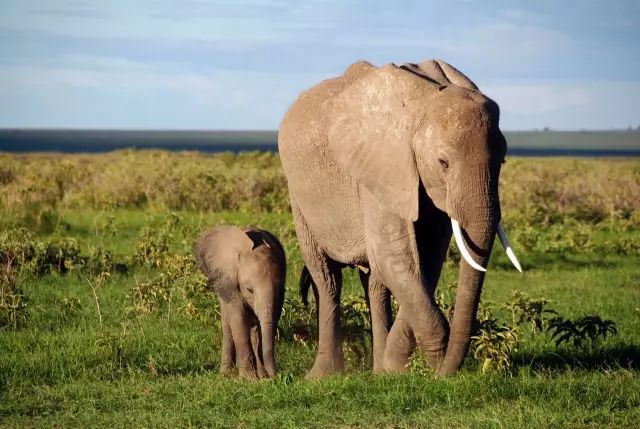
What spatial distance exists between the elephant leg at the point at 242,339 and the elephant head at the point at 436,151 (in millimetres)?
1607

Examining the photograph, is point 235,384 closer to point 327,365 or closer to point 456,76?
point 327,365

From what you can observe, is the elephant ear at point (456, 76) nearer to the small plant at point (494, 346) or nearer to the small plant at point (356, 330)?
the small plant at point (494, 346)

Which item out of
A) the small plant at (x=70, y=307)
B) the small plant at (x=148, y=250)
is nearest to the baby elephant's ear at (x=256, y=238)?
the small plant at (x=70, y=307)

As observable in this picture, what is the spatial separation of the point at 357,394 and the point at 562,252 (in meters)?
10.8

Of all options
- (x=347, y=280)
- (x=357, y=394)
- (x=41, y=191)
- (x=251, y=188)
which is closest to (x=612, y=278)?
(x=347, y=280)

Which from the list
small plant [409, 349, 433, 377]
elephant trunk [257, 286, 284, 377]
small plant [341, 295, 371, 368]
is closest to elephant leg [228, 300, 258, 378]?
elephant trunk [257, 286, 284, 377]

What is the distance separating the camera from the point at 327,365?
9.26 meters

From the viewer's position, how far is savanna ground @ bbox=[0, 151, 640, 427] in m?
7.49

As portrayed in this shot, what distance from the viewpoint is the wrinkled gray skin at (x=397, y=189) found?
734cm

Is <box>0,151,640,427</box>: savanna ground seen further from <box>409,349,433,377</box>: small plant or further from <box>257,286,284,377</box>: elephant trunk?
<box>257,286,284,377</box>: elephant trunk

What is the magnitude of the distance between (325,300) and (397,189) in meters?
1.92

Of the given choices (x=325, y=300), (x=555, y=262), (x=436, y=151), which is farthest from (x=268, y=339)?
(x=555, y=262)

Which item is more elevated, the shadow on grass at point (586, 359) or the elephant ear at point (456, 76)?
the elephant ear at point (456, 76)

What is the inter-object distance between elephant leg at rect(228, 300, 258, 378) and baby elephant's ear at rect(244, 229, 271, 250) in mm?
519
